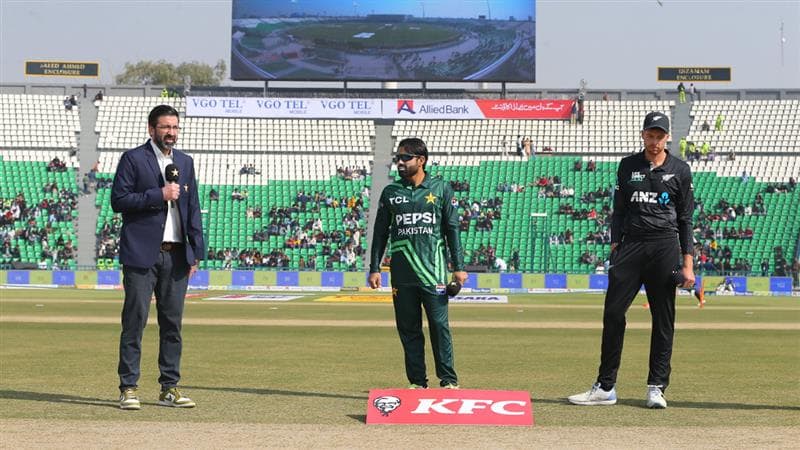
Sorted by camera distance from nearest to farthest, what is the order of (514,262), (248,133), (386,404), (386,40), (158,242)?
(386,404) < (158,242) < (514,262) < (386,40) < (248,133)

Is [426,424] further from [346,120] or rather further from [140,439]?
[346,120]

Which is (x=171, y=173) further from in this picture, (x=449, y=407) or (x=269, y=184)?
(x=269, y=184)

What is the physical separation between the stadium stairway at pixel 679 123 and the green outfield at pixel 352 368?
38802 millimetres

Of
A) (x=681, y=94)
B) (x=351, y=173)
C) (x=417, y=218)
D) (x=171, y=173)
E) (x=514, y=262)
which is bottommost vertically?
(x=514, y=262)

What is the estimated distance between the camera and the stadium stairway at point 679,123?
217ft

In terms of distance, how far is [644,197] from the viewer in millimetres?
10664

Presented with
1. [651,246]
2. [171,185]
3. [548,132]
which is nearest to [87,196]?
[548,132]

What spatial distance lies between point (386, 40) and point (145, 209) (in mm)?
53317

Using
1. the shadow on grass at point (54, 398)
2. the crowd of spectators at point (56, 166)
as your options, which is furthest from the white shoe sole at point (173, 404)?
the crowd of spectators at point (56, 166)

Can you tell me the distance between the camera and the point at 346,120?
220 feet

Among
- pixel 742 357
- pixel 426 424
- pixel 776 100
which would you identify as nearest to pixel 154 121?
pixel 426 424

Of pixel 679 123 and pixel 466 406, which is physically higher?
pixel 679 123

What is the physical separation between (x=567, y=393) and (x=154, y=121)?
4669 millimetres

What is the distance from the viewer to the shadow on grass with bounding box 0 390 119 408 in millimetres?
10531
